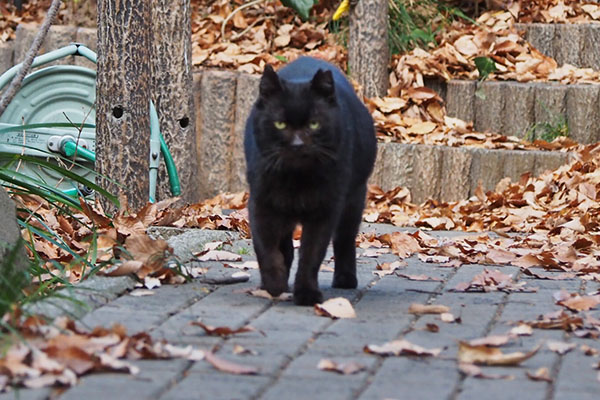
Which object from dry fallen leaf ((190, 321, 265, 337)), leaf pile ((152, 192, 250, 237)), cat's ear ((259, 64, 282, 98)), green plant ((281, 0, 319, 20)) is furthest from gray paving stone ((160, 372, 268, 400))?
green plant ((281, 0, 319, 20))

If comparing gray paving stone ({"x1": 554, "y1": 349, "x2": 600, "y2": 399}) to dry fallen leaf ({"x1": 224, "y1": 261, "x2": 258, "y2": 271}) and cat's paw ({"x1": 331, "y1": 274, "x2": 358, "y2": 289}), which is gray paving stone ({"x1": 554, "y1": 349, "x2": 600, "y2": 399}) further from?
dry fallen leaf ({"x1": 224, "y1": 261, "x2": 258, "y2": 271})

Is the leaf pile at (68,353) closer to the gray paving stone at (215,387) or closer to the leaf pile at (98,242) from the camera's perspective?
the gray paving stone at (215,387)

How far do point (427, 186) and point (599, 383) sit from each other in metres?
4.64

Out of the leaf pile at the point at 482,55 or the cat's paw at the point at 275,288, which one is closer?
the cat's paw at the point at 275,288

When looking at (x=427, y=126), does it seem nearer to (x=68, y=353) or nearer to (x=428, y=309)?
(x=428, y=309)

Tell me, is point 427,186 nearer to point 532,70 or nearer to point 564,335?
point 532,70

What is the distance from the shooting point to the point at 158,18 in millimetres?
6484

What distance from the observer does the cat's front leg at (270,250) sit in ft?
11.9

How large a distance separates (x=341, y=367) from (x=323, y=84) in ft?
3.84

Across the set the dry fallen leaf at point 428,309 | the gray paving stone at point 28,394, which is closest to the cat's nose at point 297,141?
the dry fallen leaf at point 428,309

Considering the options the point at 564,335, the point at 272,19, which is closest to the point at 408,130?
the point at 272,19

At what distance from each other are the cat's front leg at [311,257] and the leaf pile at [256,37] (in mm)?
4724

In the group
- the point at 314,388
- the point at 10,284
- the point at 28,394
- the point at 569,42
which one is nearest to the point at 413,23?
the point at 569,42

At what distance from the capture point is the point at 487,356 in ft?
8.99
